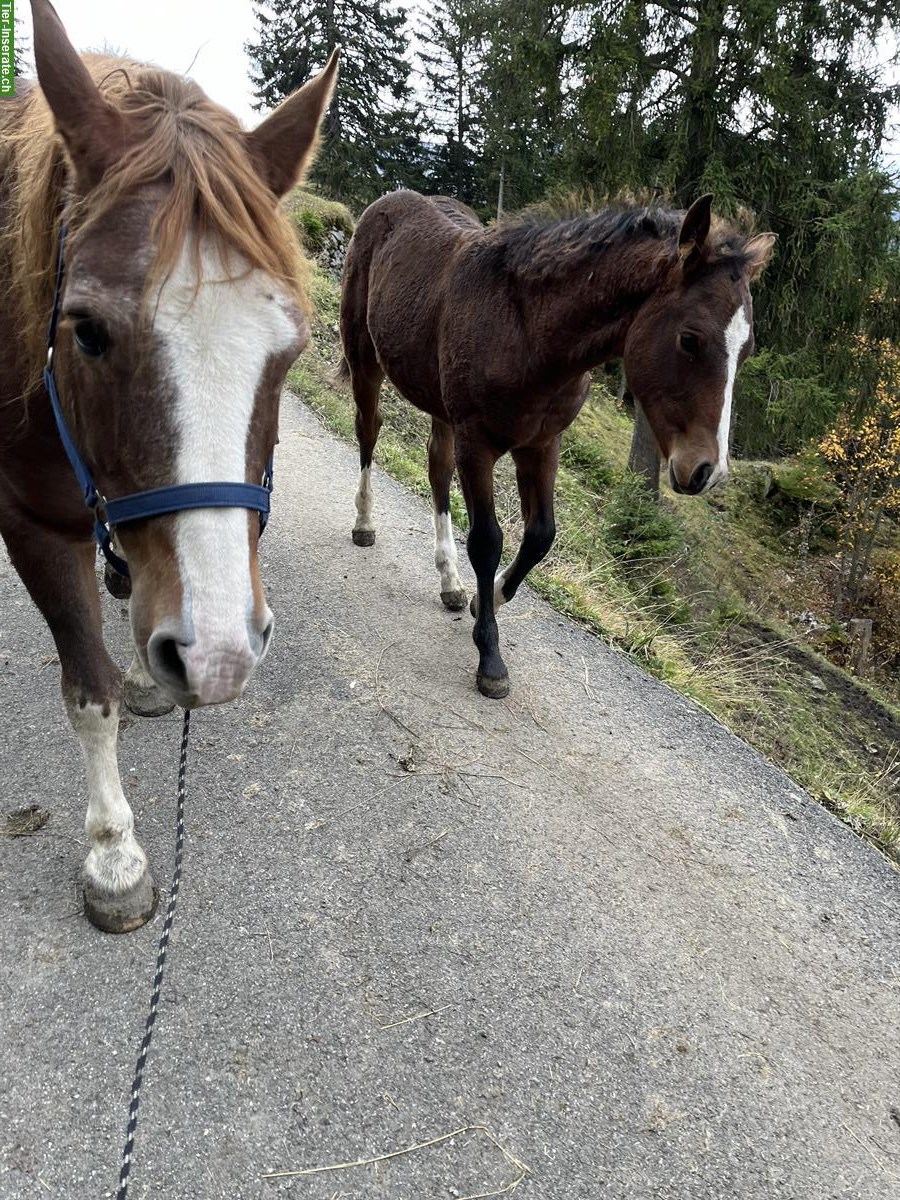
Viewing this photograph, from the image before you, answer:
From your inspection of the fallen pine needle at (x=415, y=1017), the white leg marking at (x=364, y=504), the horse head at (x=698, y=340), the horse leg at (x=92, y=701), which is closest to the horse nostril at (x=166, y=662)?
the horse leg at (x=92, y=701)

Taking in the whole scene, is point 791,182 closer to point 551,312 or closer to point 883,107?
point 883,107

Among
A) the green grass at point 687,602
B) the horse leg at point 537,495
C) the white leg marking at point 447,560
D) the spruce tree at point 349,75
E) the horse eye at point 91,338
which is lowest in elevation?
the green grass at point 687,602

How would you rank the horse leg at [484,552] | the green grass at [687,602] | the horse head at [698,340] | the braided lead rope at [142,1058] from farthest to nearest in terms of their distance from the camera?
the green grass at [687,602] < the horse leg at [484,552] < the horse head at [698,340] < the braided lead rope at [142,1058]

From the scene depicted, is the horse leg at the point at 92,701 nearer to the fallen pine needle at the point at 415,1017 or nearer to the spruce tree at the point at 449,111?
the fallen pine needle at the point at 415,1017

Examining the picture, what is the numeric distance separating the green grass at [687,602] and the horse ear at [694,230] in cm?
183

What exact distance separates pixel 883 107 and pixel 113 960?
12291mm

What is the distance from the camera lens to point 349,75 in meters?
23.6

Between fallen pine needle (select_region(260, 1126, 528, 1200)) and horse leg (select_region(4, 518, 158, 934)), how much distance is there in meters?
0.82

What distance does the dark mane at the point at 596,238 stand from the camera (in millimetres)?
2781

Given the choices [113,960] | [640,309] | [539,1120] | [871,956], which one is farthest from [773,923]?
[640,309]

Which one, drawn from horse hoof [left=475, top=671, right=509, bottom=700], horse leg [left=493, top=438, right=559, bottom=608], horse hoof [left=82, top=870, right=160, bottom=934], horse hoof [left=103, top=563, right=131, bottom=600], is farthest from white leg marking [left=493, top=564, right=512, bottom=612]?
horse hoof [left=82, top=870, right=160, bottom=934]

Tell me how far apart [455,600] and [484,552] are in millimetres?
768

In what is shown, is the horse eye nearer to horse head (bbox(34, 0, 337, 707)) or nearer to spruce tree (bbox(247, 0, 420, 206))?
horse head (bbox(34, 0, 337, 707))

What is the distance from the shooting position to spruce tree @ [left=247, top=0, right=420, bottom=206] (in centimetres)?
2295
